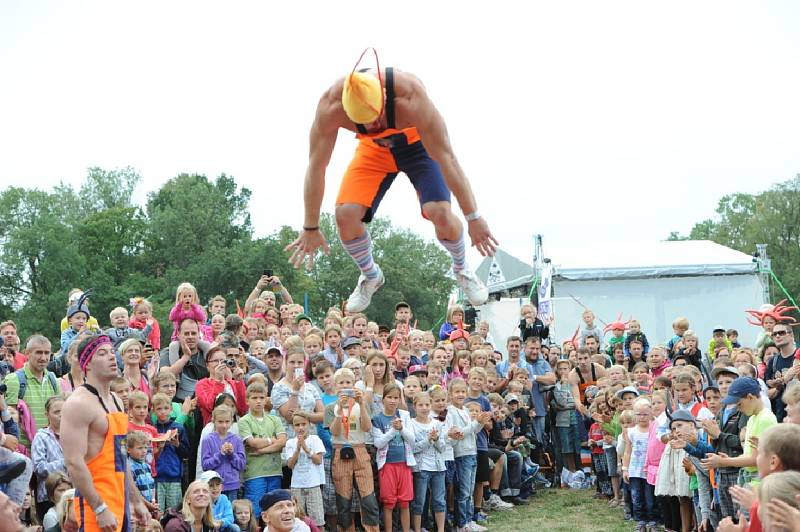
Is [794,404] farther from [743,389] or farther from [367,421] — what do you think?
[367,421]

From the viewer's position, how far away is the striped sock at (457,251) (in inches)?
211

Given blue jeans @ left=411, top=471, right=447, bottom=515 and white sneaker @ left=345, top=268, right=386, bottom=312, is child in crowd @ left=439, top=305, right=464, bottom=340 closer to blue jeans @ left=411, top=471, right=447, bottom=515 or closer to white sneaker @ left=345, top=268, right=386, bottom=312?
blue jeans @ left=411, top=471, right=447, bottom=515

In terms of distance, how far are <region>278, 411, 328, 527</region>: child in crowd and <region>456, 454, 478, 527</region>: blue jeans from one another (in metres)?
1.71

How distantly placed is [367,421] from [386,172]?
3269mm

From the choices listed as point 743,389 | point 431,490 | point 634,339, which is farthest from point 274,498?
point 634,339

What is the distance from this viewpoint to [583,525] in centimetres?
884

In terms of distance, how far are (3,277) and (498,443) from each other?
3024 cm

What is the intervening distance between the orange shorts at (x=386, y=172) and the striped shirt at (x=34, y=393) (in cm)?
311

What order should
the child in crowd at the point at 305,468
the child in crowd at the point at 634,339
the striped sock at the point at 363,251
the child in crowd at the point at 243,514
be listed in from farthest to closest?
the child in crowd at the point at 634,339, the child in crowd at the point at 305,468, the child in crowd at the point at 243,514, the striped sock at the point at 363,251

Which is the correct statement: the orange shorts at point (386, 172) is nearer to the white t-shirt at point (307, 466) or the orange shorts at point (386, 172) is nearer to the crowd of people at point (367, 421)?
the crowd of people at point (367, 421)

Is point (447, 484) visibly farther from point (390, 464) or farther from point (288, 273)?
point (288, 273)

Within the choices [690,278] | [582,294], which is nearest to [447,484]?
[582,294]

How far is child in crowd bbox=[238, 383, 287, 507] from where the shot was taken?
7324 mm

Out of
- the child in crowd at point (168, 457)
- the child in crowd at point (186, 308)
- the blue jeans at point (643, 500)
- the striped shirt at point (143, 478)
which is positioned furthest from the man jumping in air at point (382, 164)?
the blue jeans at point (643, 500)
